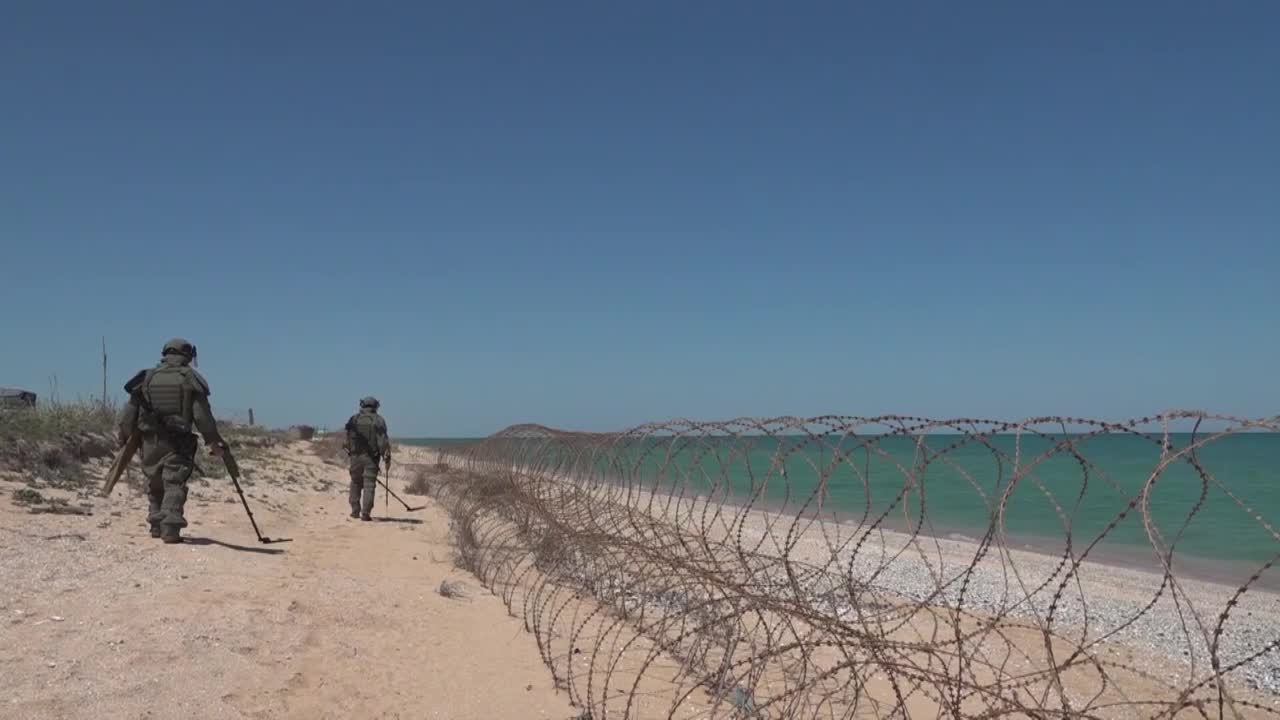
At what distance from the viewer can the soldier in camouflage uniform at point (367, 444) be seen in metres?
13.1

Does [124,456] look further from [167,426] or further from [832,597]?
[832,597]

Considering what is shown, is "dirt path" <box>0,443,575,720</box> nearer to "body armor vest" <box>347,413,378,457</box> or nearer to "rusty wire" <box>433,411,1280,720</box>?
"rusty wire" <box>433,411,1280,720</box>

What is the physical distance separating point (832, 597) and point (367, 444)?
10.4m

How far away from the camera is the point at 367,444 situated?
1311cm

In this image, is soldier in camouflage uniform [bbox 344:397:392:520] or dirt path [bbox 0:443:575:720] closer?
dirt path [bbox 0:443:575:720]

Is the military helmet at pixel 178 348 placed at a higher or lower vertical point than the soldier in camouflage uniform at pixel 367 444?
higher

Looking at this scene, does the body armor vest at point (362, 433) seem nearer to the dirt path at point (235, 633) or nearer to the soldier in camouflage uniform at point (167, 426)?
the dirt path at point (235, 633)

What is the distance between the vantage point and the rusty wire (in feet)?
11.5

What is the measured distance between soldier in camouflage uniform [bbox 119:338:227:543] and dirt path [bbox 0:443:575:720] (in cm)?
39

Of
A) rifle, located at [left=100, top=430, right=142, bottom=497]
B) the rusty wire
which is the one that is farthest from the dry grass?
rifle, located at [left=100, top=430, right=142, bottom=497]

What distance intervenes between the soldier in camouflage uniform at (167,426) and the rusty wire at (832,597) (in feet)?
10.8

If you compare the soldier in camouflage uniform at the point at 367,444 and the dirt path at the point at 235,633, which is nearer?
the dirt path at the point at 235,633

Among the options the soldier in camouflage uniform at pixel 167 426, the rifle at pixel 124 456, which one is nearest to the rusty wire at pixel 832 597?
the soldier in camouflage uniform at pixel 167 426

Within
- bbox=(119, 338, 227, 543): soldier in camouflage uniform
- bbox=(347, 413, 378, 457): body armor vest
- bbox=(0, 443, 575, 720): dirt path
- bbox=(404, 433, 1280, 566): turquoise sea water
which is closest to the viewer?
bbox=(404, 433, 1280, 566): turquoise sea water
